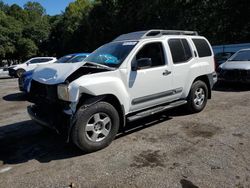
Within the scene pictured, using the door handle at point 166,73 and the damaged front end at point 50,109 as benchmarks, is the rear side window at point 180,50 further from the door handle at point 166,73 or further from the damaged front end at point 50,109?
the damaged front end at point 50,109

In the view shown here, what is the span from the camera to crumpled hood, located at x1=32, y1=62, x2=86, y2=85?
466 centimetres

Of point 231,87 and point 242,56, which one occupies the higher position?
point 242,56

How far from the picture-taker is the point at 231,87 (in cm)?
1078

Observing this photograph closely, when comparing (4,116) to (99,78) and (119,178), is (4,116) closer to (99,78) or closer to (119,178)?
(99,78)

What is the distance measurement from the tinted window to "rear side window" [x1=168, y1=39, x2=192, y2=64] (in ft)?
1.05

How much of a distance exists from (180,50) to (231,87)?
517cm

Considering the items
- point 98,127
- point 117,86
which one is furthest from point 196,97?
point 98,127

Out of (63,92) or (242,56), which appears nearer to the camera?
(63,92)

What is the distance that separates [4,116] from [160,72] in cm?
465

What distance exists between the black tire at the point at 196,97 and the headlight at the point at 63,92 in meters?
3.29

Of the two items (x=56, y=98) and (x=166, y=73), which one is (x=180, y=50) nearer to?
(x=166, y=73)

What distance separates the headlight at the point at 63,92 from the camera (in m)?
4.52

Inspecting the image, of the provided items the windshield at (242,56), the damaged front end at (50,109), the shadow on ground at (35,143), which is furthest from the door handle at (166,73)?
the windshield at (242,56)

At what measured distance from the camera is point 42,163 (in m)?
4.54
